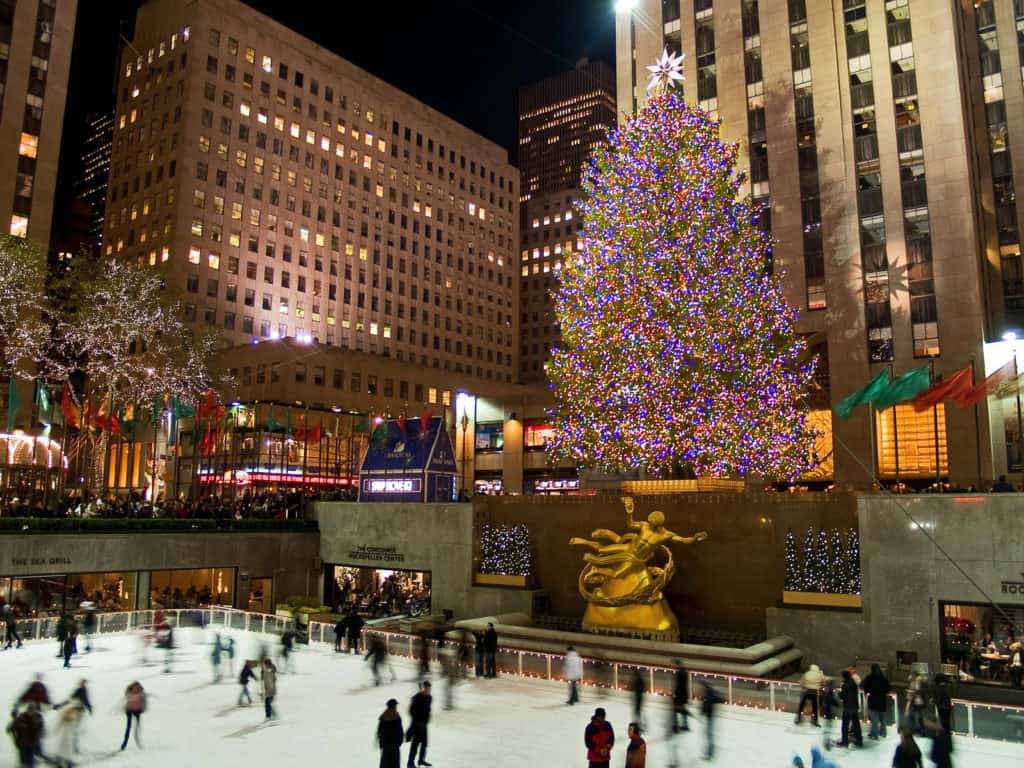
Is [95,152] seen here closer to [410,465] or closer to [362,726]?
[410,465]

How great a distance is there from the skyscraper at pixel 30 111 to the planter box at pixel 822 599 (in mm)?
60935

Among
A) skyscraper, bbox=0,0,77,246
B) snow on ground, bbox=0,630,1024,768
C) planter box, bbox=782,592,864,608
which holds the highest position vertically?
skyscraper, bbox=0,0,77,246

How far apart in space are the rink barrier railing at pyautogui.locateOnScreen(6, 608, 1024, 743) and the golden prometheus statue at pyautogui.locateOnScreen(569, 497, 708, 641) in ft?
15.1

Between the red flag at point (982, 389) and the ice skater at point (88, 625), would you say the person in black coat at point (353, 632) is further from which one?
the red flag at point (982, 389)

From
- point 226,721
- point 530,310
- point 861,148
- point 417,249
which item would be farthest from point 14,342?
point 530,310

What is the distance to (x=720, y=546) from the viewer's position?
27.8m

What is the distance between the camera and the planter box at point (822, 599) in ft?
80.4

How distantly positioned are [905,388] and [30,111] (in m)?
69.1

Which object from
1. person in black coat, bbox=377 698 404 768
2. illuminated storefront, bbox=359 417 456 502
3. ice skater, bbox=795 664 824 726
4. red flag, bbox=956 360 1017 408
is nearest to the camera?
person in black coat, bbox=377 698 404 768

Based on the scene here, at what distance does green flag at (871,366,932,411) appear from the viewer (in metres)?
25.5

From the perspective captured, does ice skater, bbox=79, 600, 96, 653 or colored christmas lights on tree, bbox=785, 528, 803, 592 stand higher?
colored christmas lights on tree, bbox=785, 528, 803, 592

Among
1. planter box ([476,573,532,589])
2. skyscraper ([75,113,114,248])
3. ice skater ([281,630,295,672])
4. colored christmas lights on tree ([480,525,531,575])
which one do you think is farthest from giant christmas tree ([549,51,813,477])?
skyscraper ([75,113,114,248])

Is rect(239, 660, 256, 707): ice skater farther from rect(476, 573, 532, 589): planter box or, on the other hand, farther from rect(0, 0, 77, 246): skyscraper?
rect(0, 0, 77, 246): skyscraper

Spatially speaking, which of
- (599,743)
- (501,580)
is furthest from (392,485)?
(599,743)
